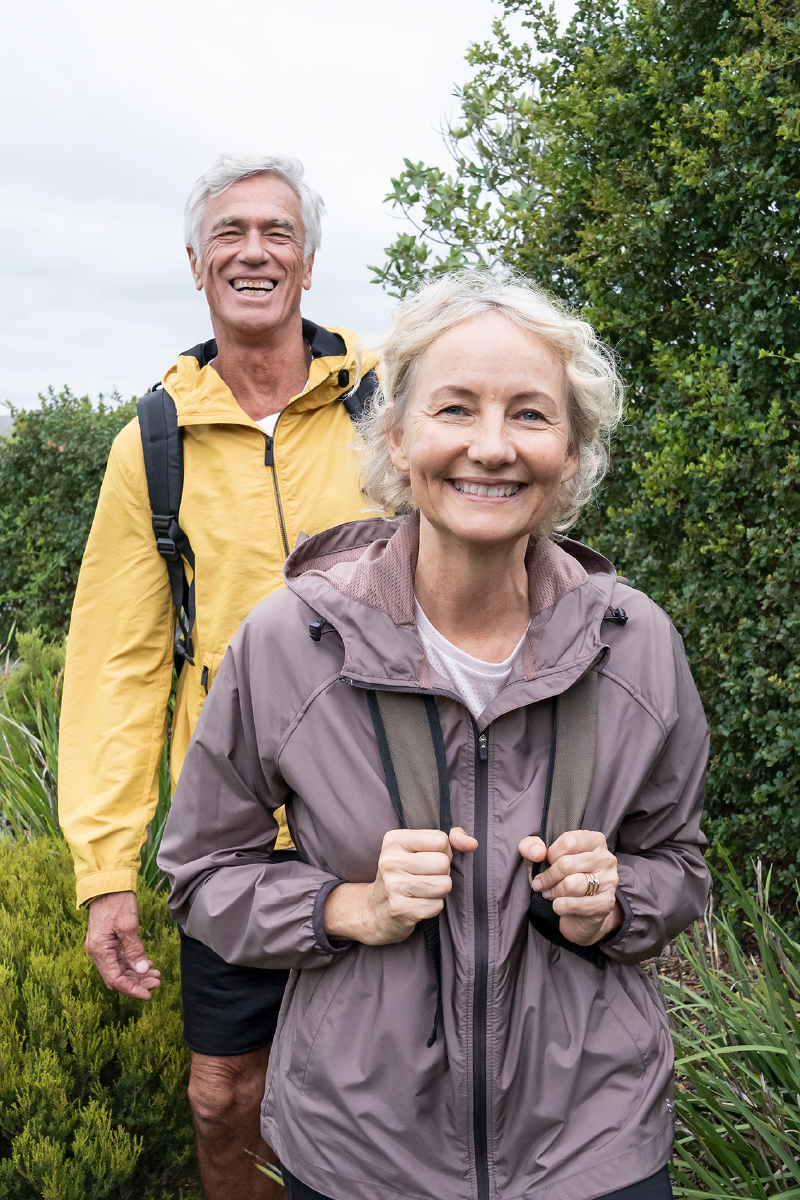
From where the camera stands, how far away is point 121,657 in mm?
2590

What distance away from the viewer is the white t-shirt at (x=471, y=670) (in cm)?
176

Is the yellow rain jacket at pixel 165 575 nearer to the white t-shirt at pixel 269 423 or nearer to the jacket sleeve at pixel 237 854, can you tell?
the white t-shirt at pixel 269 423

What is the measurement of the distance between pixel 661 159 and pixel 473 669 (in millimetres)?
2591

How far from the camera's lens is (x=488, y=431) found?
5.49ft

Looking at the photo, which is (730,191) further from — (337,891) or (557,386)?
(337,891)

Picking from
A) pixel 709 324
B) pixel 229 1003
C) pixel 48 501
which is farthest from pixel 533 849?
pixel 48 501

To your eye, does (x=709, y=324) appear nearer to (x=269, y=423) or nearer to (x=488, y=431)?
(x=269, y=423)

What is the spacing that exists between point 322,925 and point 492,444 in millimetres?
814

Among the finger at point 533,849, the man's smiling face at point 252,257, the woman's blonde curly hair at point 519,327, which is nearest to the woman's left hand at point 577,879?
the finger at point 533,849

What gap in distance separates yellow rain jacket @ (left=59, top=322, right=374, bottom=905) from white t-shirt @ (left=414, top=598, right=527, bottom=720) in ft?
2.54

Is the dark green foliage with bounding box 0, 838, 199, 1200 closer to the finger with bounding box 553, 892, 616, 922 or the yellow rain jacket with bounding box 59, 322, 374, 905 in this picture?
the yellow rain jacket with bounding box 59, 322, 374, 905

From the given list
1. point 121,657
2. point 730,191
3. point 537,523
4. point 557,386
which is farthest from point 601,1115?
point 730,191

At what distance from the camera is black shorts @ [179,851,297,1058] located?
2318 mm

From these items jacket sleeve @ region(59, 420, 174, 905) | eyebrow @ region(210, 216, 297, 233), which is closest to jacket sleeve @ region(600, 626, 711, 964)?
jacket sleeve @ region(59, 420, 174, 905)
